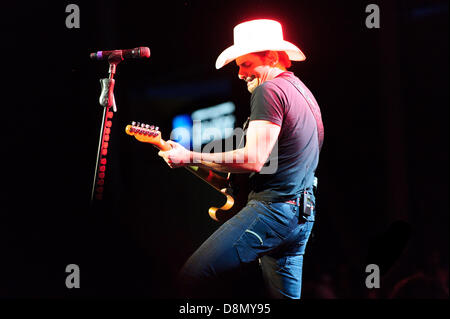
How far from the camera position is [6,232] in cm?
359

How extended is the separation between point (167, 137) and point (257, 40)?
2293 millimetres

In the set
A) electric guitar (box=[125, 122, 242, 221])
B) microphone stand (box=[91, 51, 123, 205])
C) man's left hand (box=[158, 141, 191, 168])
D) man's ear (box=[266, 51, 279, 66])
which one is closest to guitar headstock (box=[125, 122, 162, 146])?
electric guitar (box=[125, 122, 242, 221])

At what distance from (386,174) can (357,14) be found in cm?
172

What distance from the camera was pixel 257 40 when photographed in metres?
2.81

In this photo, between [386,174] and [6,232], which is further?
[386,174]

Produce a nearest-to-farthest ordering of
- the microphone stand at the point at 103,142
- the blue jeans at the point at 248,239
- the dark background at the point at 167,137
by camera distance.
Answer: the blue jeans at the point at 248,239 < the microphone stand at the point at 103,142 < the dark background at the point at 167,137

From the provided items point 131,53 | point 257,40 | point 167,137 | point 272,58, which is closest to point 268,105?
point 272,58

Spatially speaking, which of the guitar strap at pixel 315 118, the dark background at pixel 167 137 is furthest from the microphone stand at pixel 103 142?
the guitar strap at pixel 315 118

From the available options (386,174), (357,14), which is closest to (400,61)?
(357,14)

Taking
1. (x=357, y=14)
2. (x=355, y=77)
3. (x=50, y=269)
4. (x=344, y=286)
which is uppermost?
(x=357, y=14)

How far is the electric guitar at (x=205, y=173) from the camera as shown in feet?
9.09

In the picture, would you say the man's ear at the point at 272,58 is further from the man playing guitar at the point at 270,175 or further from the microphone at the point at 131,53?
the microphone at the point at 131,53

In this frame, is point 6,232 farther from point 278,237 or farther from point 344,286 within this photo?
point 344,286

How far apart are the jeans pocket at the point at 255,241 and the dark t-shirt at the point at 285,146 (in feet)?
0.54
